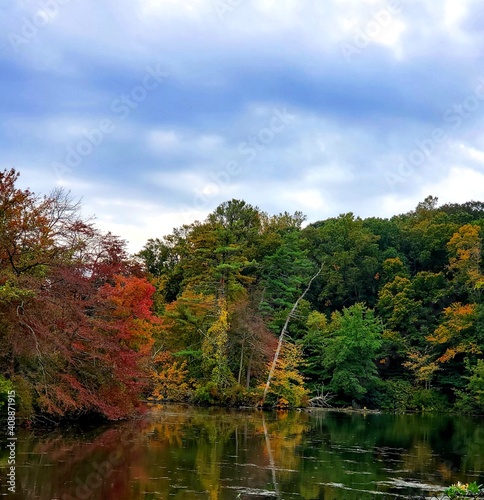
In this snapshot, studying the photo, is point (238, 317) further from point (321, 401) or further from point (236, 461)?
point (236, 461)

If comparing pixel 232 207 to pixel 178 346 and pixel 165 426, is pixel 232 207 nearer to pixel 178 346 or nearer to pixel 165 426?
pixel 178 346

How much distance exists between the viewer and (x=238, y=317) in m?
35.8

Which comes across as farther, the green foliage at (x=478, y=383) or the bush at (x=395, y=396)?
the bush at (x=395, y=396)

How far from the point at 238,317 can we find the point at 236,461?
20950mm

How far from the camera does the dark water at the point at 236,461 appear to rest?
37.3ft

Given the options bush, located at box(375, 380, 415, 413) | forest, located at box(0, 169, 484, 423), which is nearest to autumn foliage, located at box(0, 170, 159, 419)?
forest, located at box(0, 169, 484, 423)

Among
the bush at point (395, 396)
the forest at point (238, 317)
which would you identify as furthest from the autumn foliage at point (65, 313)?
the bush at point (395, 396)

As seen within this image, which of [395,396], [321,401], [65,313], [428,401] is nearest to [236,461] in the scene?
[65,313]

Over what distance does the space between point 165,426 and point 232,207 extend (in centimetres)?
3458

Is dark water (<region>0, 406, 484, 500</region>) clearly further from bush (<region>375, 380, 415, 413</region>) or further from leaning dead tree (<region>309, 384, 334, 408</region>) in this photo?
bush (<region>375, 380, 415, 413</region>)

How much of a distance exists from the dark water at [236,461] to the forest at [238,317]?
8.87 ft

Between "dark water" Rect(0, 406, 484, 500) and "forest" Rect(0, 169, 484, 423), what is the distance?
2702mm

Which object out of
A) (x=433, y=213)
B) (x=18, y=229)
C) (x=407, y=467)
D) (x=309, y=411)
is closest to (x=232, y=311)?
(x=309, y=411)

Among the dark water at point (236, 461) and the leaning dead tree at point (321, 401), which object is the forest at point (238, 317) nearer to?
the leaning dead tree at point (321, 401)
